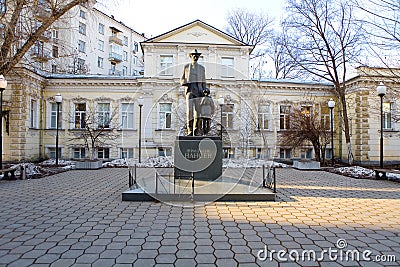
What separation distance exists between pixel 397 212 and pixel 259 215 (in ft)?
8.47

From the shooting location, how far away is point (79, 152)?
19.0 meters

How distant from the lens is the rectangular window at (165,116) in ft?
59.0

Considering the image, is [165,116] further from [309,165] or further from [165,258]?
[165,258]

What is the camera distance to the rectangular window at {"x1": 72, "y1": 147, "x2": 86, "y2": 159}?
1881 cm

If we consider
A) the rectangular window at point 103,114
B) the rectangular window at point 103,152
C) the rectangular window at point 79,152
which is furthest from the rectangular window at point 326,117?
the rectangular window at point 79,152

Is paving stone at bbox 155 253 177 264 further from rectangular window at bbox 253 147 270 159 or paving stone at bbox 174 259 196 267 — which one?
rectangular window at bbox 253 147 270 159

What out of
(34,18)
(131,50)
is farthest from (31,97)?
(131,50)

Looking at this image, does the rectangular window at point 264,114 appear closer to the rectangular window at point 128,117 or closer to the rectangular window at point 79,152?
the rectangular window at point 128,117

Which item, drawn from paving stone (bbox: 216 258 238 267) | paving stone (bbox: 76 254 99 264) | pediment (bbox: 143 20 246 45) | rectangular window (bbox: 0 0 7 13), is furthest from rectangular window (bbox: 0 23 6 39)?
pediment (bbox: 143 20 246 45)

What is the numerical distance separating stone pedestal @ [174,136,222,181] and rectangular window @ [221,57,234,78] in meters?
11.4

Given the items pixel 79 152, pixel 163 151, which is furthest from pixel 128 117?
pixel 163 151

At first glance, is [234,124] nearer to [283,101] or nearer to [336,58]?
[283,101]

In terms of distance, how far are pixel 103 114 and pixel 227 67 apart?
9095 millimetres

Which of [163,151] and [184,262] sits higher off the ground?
[163,151]
